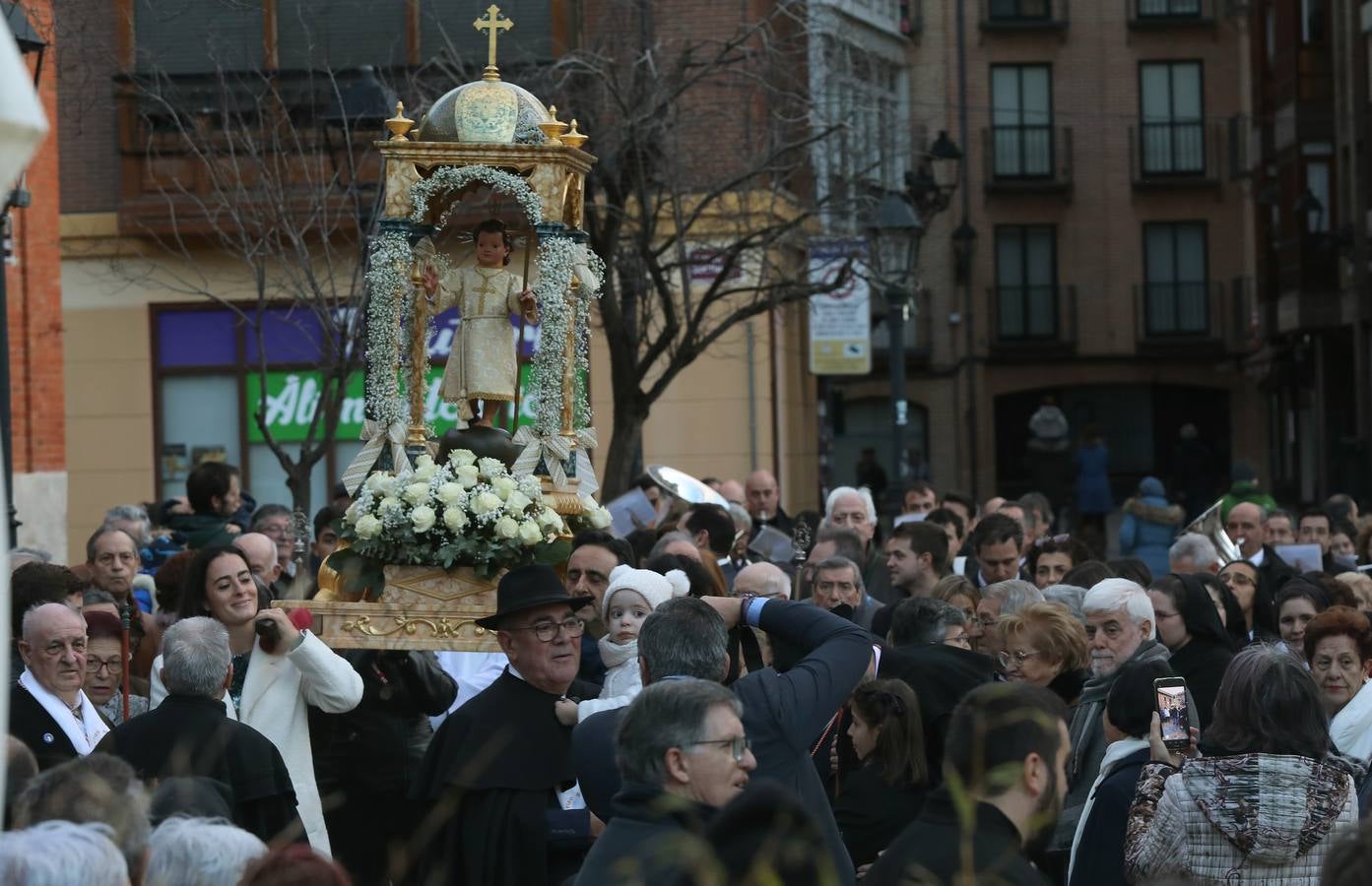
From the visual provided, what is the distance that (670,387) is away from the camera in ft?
76.9

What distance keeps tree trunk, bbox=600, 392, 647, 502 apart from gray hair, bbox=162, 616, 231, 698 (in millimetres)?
11237

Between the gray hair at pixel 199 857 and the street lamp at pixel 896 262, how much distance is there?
14792 mm

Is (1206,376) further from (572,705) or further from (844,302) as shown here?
(572,705)

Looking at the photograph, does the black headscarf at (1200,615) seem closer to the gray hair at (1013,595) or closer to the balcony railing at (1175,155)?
the gray hair at (1013,595)

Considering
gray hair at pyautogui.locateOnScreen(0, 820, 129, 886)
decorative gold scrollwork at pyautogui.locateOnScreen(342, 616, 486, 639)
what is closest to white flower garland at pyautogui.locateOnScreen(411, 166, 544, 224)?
decorative gold scrollwork at pyautogui.locateOnScreen(342, 616, 486, 639)

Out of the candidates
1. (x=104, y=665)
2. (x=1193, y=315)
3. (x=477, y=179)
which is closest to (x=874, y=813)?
(x=104, y=665)

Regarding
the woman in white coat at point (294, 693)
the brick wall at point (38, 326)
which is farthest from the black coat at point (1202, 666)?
the brick wall at point (38, 326)

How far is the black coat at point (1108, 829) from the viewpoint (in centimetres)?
598

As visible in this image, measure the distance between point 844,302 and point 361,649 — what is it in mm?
13682

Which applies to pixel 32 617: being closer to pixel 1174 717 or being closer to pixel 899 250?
pixel 1174 717

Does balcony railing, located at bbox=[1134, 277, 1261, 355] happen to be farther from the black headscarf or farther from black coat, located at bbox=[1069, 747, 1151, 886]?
black coat, located at bbox=[1069, 747, 1151, 886]

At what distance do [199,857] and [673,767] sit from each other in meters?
1.08

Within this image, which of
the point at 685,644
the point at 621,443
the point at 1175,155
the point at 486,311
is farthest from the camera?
the point at 1175,155

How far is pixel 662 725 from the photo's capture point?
15.4 ft
